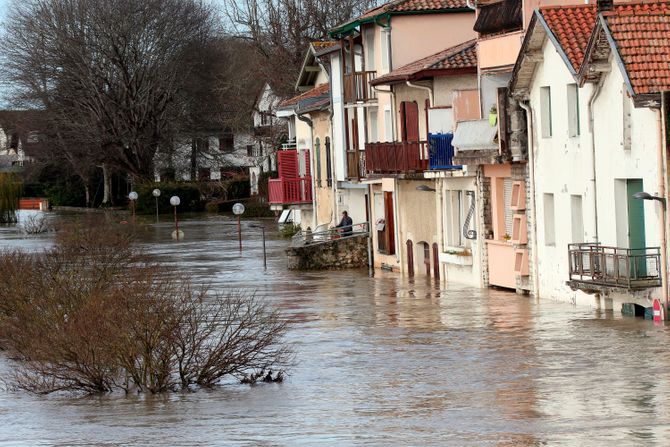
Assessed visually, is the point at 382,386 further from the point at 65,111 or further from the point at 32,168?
the point at 32,168

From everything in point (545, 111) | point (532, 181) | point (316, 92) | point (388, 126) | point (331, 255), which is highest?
point (316, 92)

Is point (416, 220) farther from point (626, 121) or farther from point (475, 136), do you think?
point (626, 121)

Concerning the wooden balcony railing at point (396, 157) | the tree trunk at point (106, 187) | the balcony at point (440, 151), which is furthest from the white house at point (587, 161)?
the tree trunk at point (106, 187)

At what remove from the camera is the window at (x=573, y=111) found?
30.5 meters

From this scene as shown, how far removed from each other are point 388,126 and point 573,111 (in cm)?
1505

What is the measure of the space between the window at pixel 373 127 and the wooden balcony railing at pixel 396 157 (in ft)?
11.0

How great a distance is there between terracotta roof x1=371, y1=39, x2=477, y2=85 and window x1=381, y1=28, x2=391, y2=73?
7.36 feet

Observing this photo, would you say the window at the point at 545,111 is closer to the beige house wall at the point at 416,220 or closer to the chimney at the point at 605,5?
the chimney at the point at 605,5

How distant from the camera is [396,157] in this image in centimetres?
4166

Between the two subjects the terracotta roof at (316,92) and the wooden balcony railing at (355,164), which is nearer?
the wooden balcony railing at (355,164)

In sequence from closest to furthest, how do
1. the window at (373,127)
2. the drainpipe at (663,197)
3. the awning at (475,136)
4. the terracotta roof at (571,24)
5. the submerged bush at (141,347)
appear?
the submerged bush at (141,347)
the drainpipe at (663,197)
the terracotta roof at (571,24)
the awning at (475,136)
the window at (373,127)

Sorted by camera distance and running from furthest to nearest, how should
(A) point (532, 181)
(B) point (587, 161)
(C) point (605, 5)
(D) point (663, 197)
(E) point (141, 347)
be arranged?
(A) point (532, 181)
(B) point (587, 161)
(C) point (605, 5)
(D) point (663, 197)
(E) point (141, 347)

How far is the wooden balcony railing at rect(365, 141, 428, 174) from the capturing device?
40719 millimetres

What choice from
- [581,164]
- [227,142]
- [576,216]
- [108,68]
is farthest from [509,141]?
[227,142]
